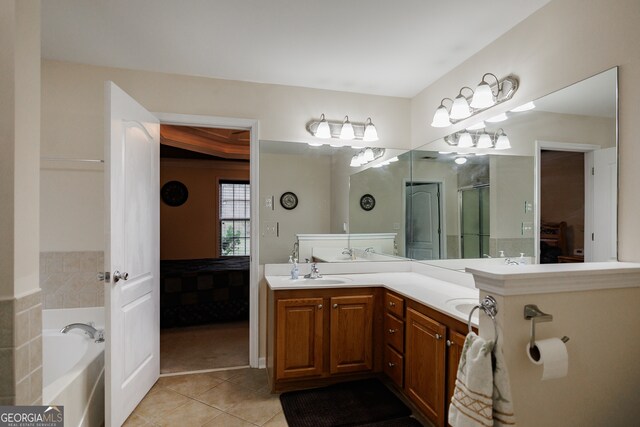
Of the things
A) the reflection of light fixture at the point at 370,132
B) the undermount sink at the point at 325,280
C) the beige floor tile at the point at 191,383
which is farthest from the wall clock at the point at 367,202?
the beige floor tile at the point at 191,383

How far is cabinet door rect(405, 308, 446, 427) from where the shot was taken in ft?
6.31

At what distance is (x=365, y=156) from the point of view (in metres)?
3.35

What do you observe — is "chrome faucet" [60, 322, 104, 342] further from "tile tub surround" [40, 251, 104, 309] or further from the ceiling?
the ceiling

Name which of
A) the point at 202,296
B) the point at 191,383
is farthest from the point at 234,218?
the point at 191,383

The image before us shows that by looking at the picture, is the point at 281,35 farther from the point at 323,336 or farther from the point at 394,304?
the point at 323,336

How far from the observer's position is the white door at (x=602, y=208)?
162cm

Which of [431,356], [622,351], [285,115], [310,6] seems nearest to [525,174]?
[622,351]

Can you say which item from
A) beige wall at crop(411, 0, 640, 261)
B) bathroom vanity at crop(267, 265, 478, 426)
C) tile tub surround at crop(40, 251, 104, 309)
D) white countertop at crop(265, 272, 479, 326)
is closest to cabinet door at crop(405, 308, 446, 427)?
bathroom vanity at crop(267, 265, 478, 426)

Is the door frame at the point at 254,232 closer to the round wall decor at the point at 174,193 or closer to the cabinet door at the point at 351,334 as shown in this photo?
the cabinet door at the point at 351,334

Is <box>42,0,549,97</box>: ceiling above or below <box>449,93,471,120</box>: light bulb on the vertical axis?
above

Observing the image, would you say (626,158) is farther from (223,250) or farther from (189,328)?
(223,250)

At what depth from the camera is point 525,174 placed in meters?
2.09

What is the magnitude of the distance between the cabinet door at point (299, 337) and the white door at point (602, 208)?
67.9 inches

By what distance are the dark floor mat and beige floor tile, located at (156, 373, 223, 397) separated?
2.14ft
